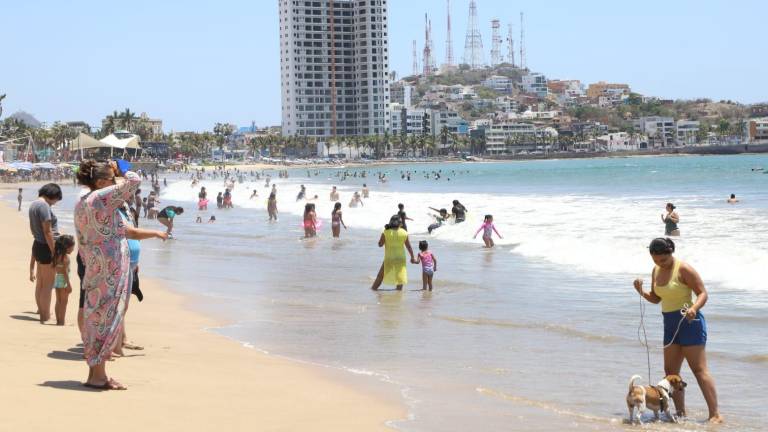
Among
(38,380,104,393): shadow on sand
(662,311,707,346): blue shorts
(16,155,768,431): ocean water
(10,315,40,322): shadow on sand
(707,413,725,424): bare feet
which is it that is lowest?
(16,155,768,431): ocean water

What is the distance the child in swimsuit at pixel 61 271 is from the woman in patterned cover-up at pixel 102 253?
2.92 metres

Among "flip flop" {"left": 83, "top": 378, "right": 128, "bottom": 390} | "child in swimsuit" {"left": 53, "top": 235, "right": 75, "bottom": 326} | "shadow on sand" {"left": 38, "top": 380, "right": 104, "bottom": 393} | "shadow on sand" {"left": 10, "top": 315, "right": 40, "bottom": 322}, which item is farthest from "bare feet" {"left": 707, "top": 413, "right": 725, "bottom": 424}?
"shadow on sand" {"left": 10, "top": 315, "right": 40, "bottom": 322}

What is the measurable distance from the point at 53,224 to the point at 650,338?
6.01 metres

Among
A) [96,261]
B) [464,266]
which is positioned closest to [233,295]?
[464,266]

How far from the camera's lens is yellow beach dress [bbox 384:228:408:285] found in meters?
14.4

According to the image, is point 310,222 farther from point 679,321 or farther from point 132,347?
point 679,321

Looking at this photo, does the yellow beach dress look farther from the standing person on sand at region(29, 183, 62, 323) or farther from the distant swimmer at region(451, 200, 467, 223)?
the distant swimmer at region(451, 200, 467, 223)

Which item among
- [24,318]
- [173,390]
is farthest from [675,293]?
[24,318]

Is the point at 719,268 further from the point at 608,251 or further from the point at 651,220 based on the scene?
the point at 651,220

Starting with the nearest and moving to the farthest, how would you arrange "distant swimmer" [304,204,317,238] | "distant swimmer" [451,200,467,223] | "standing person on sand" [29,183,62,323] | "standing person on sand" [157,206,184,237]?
"standing person on sand" [29,183,62,323], "standing person on sand" [157,206,184,237], "distant swimmer" [304,204,317,238], "distant swimmer" [451,200,467,223]

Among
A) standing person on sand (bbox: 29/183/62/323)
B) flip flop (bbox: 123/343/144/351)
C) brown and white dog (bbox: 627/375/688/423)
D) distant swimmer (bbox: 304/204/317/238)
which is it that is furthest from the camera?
distant swimmer (bbox: 304/204/317/238)

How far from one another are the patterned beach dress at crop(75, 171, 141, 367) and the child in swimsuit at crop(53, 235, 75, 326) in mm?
2930

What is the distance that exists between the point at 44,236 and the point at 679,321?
5.61 metres

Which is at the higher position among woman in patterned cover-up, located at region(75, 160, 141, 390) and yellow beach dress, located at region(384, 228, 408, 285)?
woman in patterned cover-up, located at region(75, 160, 141, 390)
